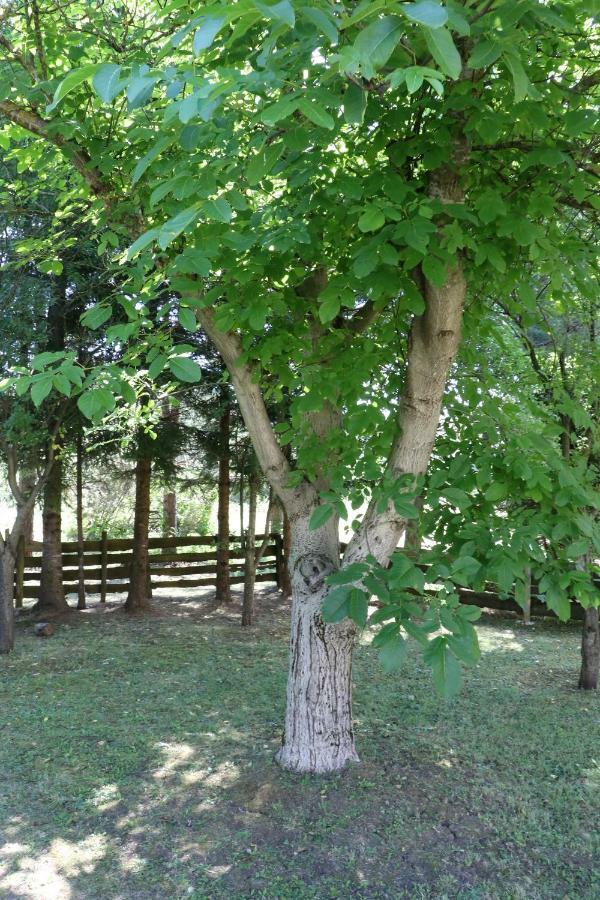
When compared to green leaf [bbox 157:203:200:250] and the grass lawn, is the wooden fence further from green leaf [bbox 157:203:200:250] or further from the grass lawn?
green leaf [bbox 157:203:200:250]

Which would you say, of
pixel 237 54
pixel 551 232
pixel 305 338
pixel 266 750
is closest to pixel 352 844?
A: pixel 266 750

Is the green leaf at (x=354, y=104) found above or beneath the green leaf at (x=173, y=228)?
above

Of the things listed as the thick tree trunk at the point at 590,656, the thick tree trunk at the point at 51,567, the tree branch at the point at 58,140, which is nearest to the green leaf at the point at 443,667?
the tree branch at the point at 58,140

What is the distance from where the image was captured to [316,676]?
4.30m

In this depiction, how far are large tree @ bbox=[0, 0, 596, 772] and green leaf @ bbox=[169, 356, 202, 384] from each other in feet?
0.67

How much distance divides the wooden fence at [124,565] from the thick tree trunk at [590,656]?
671 cm

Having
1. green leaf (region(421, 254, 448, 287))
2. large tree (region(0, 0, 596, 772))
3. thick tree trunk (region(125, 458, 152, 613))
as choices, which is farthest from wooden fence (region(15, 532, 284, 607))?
green leaf (region(421, 254, 448, 287))

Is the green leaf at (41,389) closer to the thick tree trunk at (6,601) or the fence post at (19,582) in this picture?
the thick tree trunk at (6,601)

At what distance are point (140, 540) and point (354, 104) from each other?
932cm

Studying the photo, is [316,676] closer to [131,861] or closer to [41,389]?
[131,861]

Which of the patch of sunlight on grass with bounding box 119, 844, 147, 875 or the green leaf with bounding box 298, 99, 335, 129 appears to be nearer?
the green leaf with bounding box 298, 99, 335, 129

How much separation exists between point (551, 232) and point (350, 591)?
217 centimetres

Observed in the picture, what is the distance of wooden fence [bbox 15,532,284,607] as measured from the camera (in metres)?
11.8

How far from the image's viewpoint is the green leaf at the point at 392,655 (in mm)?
2631
